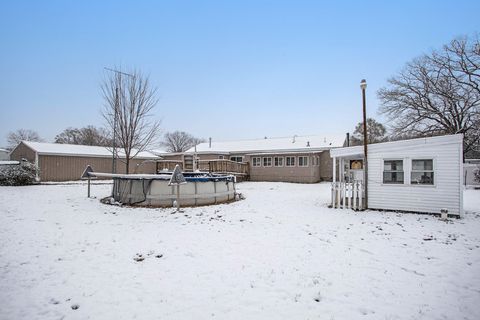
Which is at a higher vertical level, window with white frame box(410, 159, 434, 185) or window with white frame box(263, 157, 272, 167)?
window with white frame box(263, 157, 272, 167)

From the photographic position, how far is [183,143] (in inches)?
2933

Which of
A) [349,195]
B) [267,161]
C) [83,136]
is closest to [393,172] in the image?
[349,195]

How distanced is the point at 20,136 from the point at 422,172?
3200 inches

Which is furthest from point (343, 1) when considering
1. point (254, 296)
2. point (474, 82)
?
point (474, 82)

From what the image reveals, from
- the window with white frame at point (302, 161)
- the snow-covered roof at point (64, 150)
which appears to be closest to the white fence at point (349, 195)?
the window with white frame at point (302, 161)

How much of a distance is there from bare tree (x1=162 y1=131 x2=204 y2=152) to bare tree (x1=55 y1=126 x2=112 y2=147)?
20.3 metres

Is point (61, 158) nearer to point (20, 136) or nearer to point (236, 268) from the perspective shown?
point (236, 268)

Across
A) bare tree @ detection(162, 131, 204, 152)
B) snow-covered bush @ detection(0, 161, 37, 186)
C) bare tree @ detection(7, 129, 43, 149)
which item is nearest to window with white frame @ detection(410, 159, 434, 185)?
snow-covered bush @ detection(0, 161, 37, 186)

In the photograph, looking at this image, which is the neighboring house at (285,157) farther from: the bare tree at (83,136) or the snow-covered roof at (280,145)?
the bare tree at (83,136)

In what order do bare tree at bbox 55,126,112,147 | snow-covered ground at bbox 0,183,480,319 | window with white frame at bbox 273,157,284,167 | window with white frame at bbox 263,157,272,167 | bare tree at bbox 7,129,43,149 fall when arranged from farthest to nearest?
bare tree at bbox 7,129,43,149
bare tree at bbox 55,126,112,147
window with white frame at bbox 263,157,272,167
window with white frame at bbox 273,157,284,167
snow-covered ground at bbox 0,183,480,319

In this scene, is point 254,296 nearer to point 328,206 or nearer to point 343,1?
point 328,206

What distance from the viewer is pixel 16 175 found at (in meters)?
18.3

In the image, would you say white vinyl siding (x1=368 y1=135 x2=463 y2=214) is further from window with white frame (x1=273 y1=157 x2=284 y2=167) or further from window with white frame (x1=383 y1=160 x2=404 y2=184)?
window with white frame (x1=273 y1=157 x2=284 y2=167)

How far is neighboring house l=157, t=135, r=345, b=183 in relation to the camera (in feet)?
81.7
